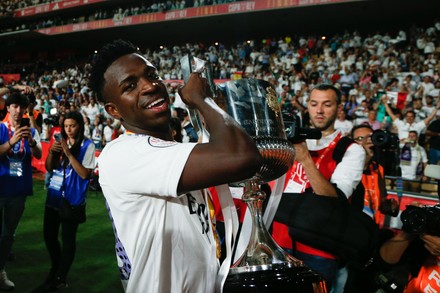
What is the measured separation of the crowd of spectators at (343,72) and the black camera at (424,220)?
5.12 m

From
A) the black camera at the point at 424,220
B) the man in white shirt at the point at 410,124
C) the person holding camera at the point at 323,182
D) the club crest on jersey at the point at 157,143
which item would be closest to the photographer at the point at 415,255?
the black camera at the point at 424,220

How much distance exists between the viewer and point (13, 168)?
3.78 meters

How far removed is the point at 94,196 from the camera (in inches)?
328

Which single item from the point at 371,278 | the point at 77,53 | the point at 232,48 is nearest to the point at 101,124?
the point at 232,48

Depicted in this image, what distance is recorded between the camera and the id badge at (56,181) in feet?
12.2

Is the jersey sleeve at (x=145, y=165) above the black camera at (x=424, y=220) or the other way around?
above

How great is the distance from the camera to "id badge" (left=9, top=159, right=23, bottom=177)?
3.74 meters

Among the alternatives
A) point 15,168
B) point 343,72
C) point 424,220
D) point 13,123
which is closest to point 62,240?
point 15,168

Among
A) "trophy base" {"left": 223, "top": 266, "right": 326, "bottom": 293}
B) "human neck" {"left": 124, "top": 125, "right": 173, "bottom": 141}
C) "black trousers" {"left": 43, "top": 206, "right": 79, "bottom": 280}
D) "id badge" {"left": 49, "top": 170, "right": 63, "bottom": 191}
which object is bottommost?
"black trousers" {"left": 43, "top": 206, "right": 79, "bottom": 280}

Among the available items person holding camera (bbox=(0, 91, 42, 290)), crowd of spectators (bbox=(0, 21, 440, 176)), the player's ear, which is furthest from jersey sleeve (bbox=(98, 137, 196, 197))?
crowd of spectators (bbox=(0, 21, 440, 176))

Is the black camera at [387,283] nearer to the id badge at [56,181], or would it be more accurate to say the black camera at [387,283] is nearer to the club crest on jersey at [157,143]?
the club crest on jersey at [157,143]

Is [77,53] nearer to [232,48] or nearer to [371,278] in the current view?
[232,48]

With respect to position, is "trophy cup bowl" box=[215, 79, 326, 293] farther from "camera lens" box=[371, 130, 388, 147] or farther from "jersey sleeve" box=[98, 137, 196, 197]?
"camera lens" box=[371, 130, 388, 147]

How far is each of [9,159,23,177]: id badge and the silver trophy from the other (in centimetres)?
298
